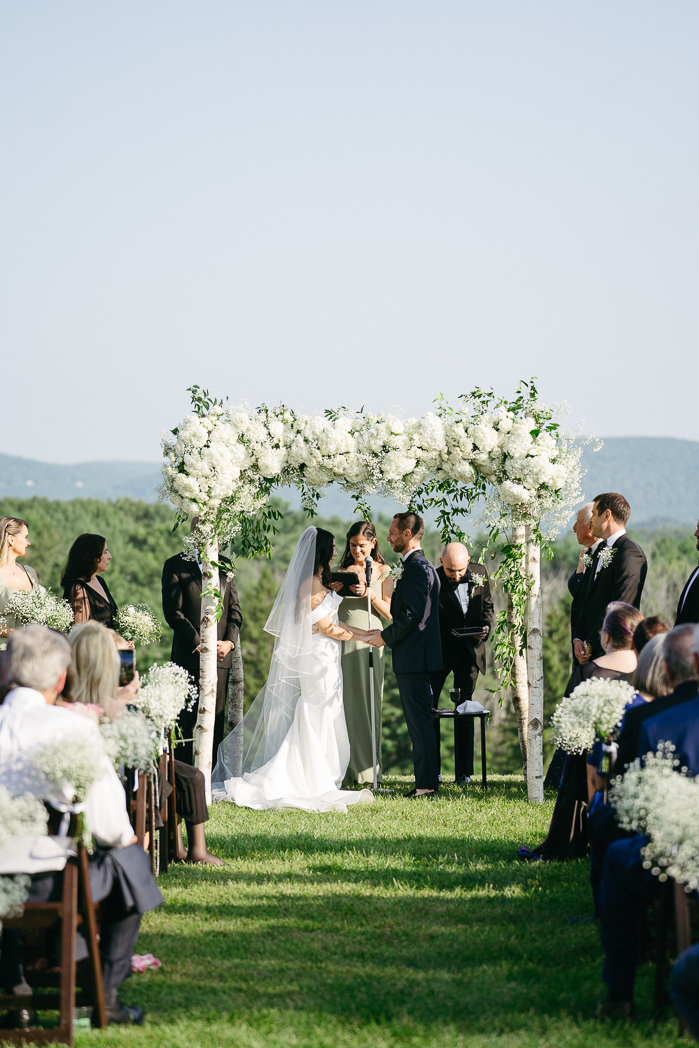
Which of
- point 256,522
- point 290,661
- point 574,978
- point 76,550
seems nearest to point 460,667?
point 290,661

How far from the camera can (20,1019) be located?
12.9 feet

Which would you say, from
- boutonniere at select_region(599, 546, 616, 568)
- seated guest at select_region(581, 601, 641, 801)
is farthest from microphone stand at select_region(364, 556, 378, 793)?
seated guest at select_region(581, 601, 641, 801)

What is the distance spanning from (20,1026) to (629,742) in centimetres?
278

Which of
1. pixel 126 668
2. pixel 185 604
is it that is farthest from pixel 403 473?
pixel 126 668

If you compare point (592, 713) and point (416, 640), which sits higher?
point (416, 640)

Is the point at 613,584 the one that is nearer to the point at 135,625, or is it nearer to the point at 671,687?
the point at 671,687

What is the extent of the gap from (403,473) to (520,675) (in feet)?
7.49

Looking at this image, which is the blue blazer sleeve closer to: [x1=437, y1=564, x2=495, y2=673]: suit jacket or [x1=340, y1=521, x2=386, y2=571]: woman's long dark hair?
[x1=340, y1=521, x2=386, y2=571]: woman's long dark hair

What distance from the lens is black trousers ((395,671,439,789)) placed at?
909cm

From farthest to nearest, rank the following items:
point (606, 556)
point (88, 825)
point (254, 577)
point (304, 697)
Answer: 1. point (254, 577)
2. point (304, 697)
3. point (606, 556)
4. point (88, 825)

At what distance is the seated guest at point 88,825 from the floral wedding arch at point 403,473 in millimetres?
4370

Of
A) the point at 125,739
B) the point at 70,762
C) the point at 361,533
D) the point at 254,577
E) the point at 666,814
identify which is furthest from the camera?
the point at 254,577

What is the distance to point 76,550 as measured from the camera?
8039 millimetres

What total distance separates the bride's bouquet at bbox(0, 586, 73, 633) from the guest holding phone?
279cm
